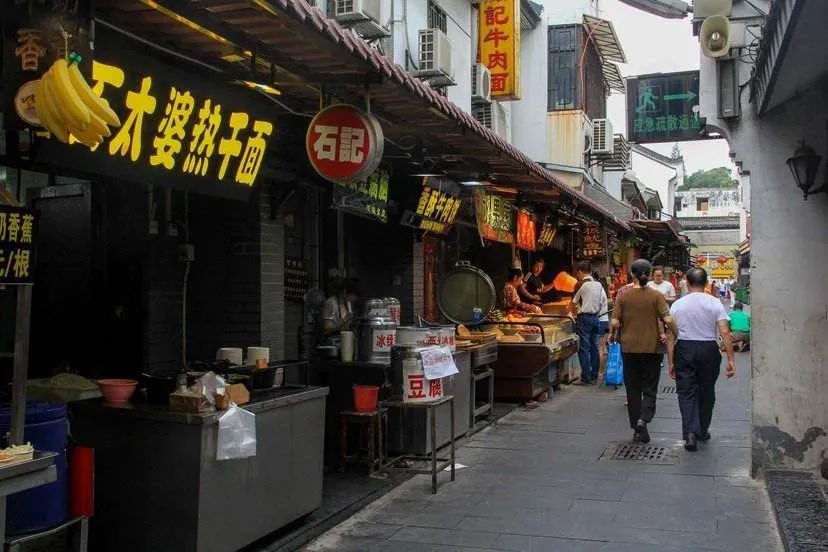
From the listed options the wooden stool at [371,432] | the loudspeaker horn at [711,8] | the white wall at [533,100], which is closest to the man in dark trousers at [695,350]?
the loudspeaker horn at [711,8]

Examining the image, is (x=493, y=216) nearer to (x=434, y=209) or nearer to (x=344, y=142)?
(x=434, y=209)

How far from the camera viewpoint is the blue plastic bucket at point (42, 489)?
378 centimetres

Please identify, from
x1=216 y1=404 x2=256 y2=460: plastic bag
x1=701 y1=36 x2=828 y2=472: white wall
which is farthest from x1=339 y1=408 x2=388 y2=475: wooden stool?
x1=701 y1=36 x2=828 y2=472: white wall

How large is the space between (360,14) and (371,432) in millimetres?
4968

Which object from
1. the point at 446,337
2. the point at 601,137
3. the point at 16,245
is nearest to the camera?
the point at 16,245

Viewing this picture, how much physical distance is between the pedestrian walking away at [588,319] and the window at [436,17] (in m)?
4.72

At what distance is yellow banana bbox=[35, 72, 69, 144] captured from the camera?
315cm

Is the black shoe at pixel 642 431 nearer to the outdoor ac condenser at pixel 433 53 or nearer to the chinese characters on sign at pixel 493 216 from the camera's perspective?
the chinese characters on sign at pixel 493 216

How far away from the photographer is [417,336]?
7148 millimetres

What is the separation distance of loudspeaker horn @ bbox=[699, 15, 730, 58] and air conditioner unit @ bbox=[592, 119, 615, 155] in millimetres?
17838

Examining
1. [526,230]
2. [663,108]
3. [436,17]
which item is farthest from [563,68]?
[663,108]

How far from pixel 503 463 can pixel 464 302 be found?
Result: 308 centimetres

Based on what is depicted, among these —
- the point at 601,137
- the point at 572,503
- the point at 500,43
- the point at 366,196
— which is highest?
the point at 601,137

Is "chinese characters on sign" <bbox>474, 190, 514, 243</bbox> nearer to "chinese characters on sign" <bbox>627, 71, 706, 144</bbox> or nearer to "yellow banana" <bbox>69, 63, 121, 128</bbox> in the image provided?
"chinese characters on sign" <bbox>627, 71, 706, 144</bbox>
